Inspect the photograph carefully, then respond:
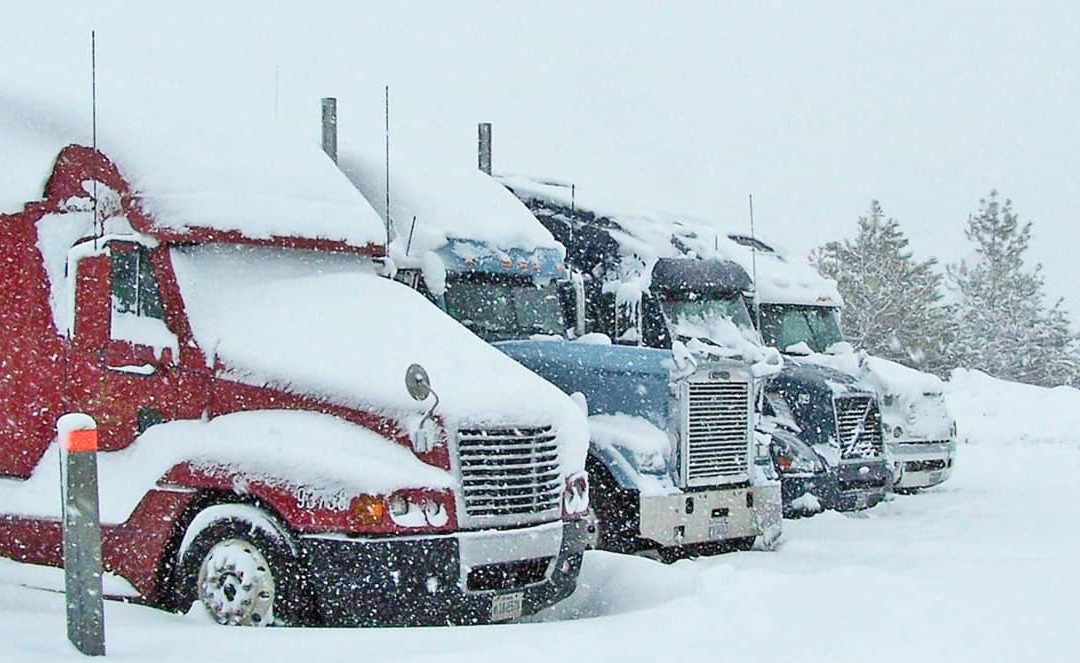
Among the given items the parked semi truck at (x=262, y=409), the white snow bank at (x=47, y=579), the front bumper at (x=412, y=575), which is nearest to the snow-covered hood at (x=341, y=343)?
the parked semi truck at (x=262, y=409)

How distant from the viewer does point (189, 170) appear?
8031mm

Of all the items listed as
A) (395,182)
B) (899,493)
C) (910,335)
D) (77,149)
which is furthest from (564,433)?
(910,335)

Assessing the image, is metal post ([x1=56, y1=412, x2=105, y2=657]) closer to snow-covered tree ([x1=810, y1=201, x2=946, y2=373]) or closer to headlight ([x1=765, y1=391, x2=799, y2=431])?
headlight ([x1=765, y1=391, x2=799, y2=431])

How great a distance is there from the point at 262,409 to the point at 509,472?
4.45ft

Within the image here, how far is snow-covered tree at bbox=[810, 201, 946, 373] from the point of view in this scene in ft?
175

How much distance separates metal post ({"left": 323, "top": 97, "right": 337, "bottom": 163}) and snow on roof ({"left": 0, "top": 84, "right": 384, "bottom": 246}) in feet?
13.0

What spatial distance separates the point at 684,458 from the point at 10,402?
501cm

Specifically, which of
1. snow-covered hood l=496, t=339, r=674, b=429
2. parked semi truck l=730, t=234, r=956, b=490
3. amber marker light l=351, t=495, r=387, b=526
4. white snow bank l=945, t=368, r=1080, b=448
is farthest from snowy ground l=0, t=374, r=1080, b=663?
white snow bank l=945, t=368, r=1080, b=448

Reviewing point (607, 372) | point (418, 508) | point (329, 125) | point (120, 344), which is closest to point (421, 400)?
point (418, 508)

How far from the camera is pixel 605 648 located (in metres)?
6.16

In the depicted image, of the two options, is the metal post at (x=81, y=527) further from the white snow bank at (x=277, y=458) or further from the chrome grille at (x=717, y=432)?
the chrome grille at (x=717, y=432)

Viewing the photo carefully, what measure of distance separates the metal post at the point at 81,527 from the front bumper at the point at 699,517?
5166 millimetres

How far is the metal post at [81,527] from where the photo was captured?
5.83 m

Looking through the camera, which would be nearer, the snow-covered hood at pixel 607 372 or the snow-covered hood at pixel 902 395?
the snow-covered hood at pixel 607 372
